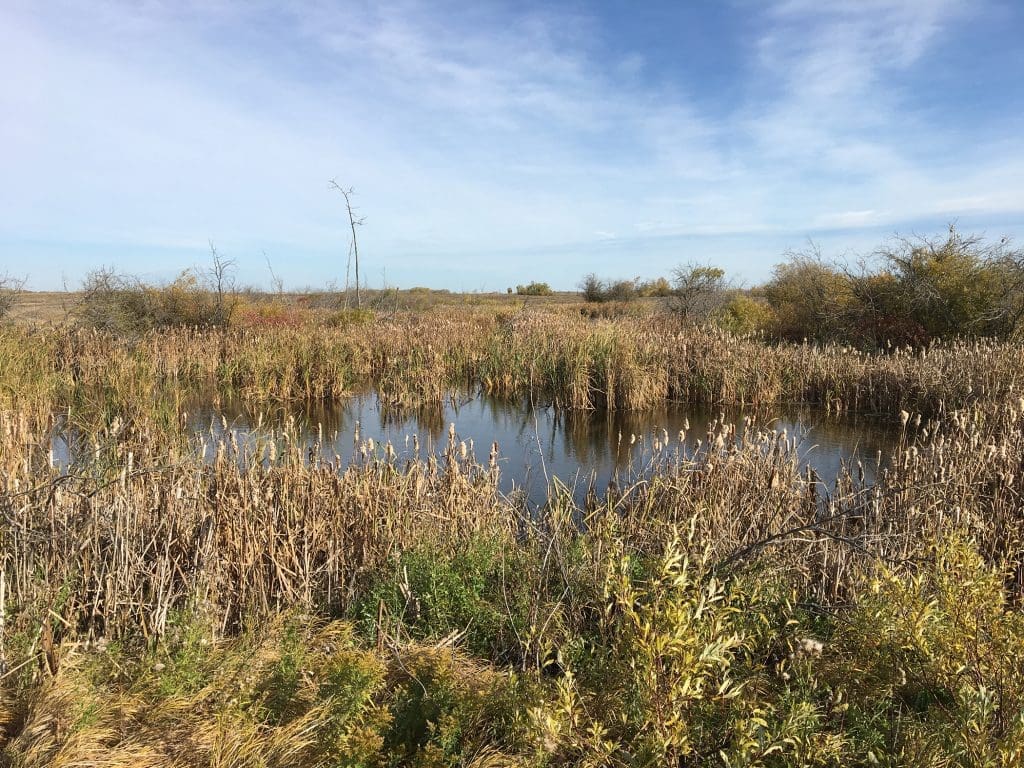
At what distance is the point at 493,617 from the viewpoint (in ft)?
10.1

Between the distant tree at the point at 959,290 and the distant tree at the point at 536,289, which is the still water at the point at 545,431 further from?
the distant tree at the point at 536,289

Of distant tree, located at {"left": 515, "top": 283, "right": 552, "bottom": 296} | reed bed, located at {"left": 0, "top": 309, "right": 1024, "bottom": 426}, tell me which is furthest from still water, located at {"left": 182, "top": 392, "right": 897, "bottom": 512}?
distant tree, located at {"left": 515, "top": 283, "right": 552, "bottom": 296}

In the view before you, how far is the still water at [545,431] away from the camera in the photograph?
766cm

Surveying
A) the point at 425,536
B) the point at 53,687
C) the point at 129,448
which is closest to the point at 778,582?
the point at 425,536

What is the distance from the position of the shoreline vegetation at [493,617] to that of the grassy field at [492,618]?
0.02m

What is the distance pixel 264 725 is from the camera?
2.20 meters

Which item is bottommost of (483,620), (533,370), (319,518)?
(483,620)

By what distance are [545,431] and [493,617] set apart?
6.48 m

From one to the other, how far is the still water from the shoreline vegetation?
2.43m

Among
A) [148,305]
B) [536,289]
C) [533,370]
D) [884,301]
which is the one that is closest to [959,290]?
[884,301]

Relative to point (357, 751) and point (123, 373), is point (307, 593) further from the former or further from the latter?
point (123, 373)

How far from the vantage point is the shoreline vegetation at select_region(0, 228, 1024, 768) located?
6.27ft

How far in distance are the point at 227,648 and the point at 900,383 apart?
10.4 meters

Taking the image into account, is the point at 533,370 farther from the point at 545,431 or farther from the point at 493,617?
the point at 493,617
